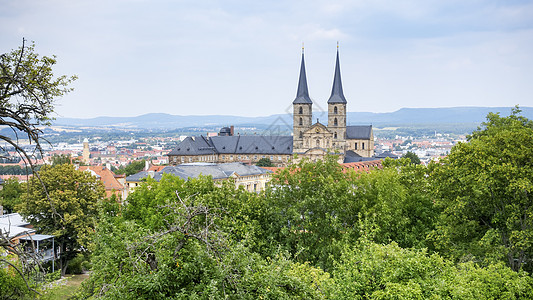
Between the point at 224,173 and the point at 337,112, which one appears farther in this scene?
the point at 337,112

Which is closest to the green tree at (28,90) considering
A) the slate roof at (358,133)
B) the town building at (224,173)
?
the town building at (224,173)

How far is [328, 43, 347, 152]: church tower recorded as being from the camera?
97000 millimetres

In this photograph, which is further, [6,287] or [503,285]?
[6,287]

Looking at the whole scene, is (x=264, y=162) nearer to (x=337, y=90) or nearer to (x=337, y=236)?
(x=337, y=90)

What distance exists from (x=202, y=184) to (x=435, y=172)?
36.9ft

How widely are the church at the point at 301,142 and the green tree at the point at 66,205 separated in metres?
56.0

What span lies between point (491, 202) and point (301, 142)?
78.1 m

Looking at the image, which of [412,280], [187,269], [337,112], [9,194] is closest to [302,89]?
[337,112]

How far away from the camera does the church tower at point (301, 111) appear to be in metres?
97.2

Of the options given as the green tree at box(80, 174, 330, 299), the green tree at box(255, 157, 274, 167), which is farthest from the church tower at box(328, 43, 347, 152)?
the green tree at box(80, 174, 330, 299)

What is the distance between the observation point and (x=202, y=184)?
25.1 meters

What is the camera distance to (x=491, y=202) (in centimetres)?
1959

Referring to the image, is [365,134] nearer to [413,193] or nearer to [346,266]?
[413,193]

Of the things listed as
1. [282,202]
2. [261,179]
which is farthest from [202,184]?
[261,179]
